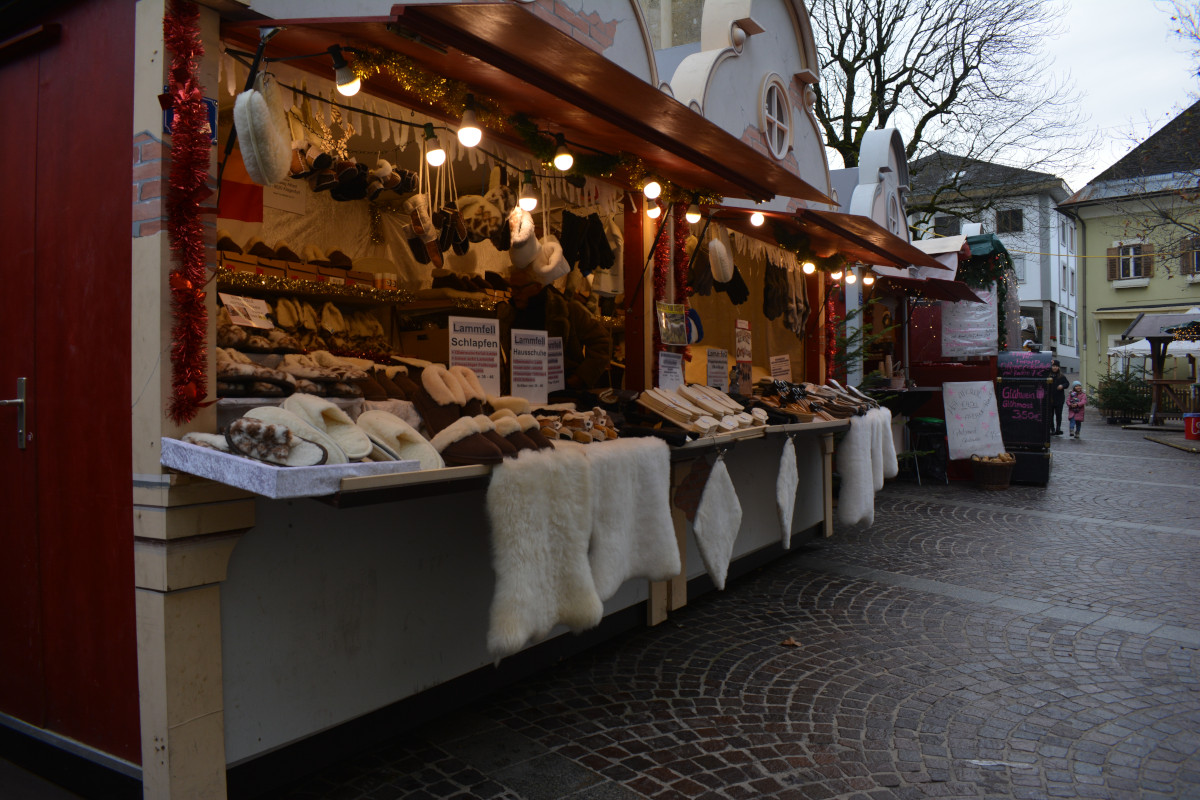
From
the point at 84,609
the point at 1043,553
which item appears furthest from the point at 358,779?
the point at 1043,553

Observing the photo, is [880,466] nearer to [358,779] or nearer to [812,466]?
[812,466]

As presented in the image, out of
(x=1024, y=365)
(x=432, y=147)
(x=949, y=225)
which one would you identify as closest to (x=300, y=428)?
(x=432, y=147)

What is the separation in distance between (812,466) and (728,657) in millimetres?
3483

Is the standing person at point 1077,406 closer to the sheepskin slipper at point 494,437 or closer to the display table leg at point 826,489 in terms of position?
the display table leg at point 826,489

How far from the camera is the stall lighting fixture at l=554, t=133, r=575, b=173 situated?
412 centimetres

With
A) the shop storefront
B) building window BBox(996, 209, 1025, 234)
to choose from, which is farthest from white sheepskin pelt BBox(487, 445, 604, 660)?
building window BBox(996, 209, 1025, 234)

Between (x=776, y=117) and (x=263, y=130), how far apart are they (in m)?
5.16

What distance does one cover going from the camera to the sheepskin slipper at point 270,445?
92.7 inches

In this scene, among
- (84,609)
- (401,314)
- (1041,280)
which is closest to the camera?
(84,609)

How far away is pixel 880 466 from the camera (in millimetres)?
7508

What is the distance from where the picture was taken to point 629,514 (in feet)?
12.1

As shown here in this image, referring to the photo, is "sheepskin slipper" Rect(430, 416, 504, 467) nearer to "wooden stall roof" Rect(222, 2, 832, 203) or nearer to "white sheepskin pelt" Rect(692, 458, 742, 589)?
"wooden stall roof" Rect(222, 2, 832, 203)

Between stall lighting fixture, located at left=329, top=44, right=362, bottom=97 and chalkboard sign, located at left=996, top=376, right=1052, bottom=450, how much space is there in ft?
36.2

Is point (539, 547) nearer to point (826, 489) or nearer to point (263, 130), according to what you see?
point (263, 130)
